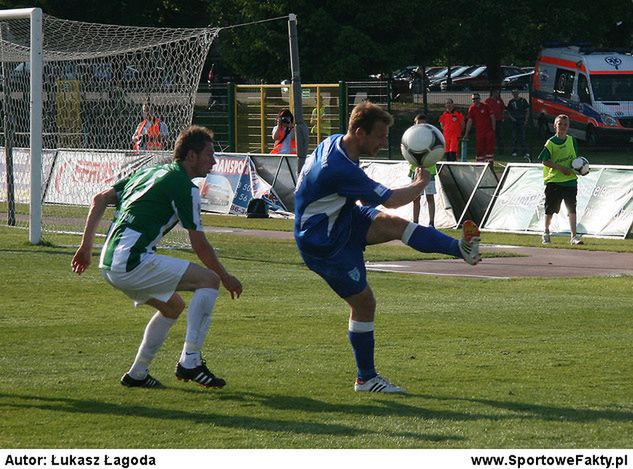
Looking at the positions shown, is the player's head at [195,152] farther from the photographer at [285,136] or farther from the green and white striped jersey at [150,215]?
the photographer at [285,136]

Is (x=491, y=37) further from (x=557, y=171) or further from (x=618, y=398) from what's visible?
(x=618, y=398)

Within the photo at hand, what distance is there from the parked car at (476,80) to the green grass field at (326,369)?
134 ft

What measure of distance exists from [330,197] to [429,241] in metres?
0.73

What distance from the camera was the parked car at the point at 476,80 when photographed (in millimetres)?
56594

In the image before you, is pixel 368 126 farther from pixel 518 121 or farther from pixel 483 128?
pixel 518 121

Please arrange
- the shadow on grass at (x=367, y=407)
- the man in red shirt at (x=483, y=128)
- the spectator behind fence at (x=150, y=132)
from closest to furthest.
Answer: the shadow on grass at (x=367, y=407)
the spectator behind fence at (x=150, y=132)
the man in red shirt at (x=483, y=128)

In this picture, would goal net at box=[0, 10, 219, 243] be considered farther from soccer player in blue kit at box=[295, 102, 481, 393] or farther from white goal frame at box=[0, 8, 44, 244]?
soccer player in blue kit at box=[295, 102, 481, 393]

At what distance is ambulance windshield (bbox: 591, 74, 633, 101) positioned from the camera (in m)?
42.5

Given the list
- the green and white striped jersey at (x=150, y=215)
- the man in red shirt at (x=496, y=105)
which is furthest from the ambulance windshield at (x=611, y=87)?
the green and white striped jersey at (x=150, y=215)

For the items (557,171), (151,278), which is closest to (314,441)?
(151,278)

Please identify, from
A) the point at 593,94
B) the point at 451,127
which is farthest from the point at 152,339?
the point at 593,94

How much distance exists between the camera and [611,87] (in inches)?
1686

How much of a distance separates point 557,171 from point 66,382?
13428 millimetres

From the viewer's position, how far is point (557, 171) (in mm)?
21188
